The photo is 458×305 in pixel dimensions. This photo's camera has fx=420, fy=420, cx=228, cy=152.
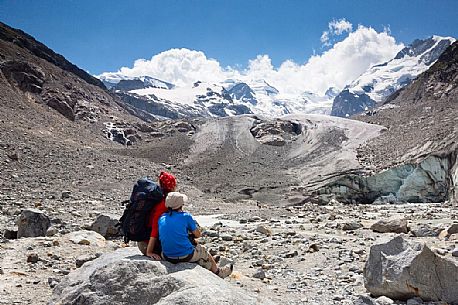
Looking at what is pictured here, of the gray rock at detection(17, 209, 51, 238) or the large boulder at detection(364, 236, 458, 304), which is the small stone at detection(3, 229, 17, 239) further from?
the large boulder at detection(364, 236, 458, 304)

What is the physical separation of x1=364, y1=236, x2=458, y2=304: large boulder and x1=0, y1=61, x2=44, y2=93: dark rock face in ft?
227

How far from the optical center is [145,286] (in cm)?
649

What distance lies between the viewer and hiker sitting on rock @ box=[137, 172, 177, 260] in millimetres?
7450

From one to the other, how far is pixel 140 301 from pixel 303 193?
3358 cm

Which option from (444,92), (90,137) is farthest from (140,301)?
(444,92)

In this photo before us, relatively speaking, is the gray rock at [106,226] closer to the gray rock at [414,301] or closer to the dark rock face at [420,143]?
the gray rock at [414,301]

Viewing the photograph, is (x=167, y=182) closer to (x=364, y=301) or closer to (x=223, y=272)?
(x=223, y=272)

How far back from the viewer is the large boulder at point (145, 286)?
6094mm

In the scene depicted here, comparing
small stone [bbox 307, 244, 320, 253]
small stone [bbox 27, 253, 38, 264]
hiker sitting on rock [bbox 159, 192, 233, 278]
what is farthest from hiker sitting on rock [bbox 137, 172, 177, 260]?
small stone [bbox 307, 244, 320, 253]

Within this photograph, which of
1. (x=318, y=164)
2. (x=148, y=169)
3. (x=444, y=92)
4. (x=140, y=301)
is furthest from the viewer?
A: (x=444, y=92)

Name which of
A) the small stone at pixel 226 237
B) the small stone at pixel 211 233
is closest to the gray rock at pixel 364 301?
the small stone at pixel 226 237

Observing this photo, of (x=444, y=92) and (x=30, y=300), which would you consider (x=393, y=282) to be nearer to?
(x=30, y=300)

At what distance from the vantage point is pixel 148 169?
44625 millimetres

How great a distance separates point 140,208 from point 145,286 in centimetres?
166
